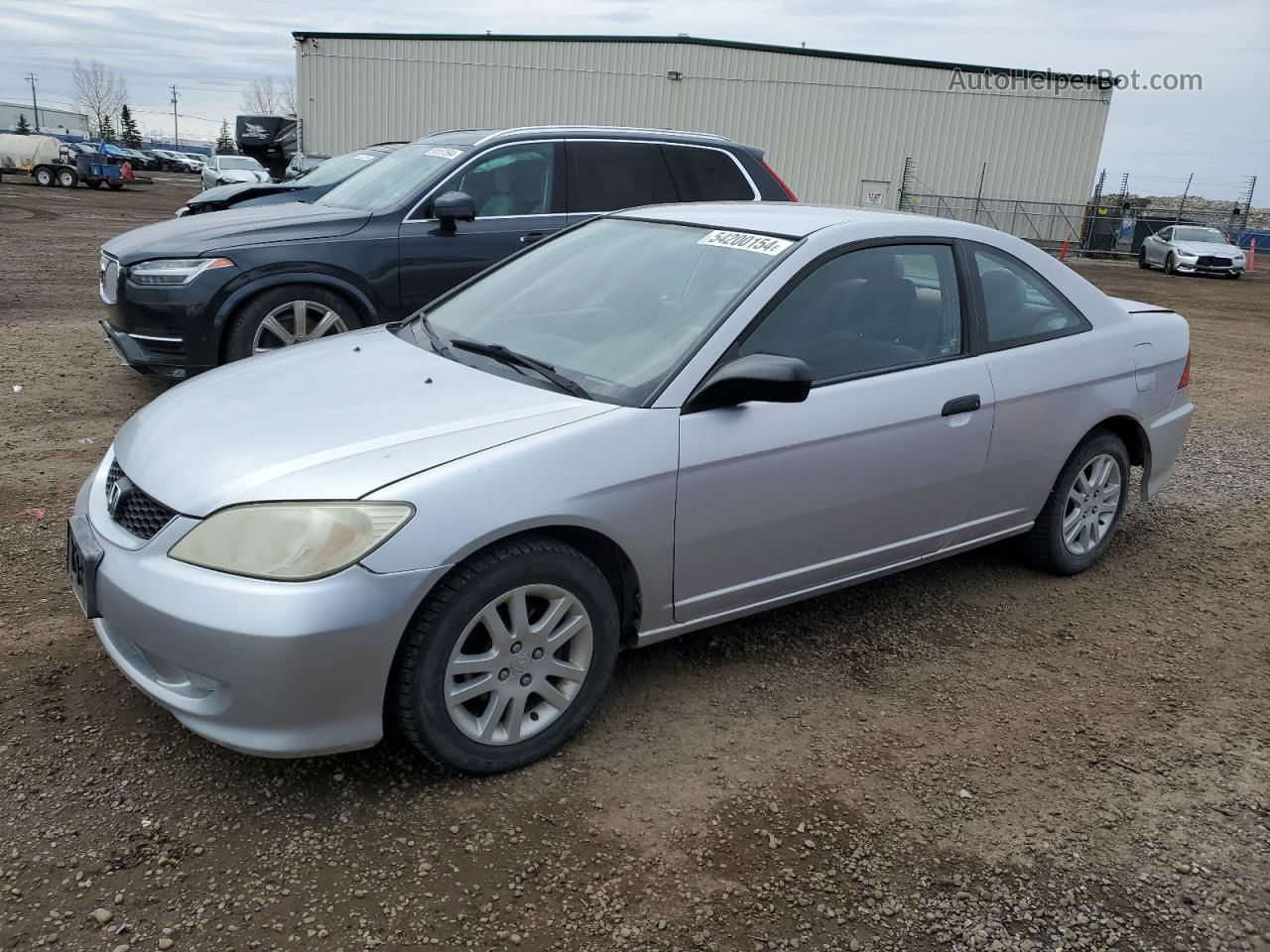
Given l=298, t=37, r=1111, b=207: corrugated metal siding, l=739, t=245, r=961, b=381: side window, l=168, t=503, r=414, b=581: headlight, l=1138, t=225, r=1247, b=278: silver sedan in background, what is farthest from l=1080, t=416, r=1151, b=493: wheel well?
l=298, t=37, r=1111, b=207: corrugated metal siding

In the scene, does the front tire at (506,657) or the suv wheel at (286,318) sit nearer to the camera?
the front tire at (506,657)

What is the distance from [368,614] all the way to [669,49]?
29385 mm

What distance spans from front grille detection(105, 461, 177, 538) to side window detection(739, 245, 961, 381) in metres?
1.77

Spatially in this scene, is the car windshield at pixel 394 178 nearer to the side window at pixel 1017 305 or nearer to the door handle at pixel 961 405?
the side window at pixel 1017 305

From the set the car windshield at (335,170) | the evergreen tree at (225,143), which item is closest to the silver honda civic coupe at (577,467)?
the car windshield at (335,170)

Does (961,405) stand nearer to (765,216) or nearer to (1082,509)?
(765,216)

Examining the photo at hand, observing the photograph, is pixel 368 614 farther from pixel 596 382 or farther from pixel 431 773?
pixel 596 382

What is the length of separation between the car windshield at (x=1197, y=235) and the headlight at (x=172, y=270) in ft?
83.3

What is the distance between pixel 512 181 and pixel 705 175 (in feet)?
4.62

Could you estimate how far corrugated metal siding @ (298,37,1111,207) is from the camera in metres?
29.6

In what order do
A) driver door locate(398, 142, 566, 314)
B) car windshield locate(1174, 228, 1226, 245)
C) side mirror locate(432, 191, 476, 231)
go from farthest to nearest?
1. car windshield locate(1174, 228, 1226, 245)
2. driver door locate(398, 142, 566, 314)
3. side mirror locate(432, 191, 476, 231)

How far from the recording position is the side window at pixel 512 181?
22.4ft

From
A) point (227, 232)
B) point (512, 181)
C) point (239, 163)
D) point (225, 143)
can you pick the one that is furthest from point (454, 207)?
point (225, 143)

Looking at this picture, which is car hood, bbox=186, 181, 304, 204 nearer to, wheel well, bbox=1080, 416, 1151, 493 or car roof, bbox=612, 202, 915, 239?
car roof, bbox=612, 202, 915, 239
